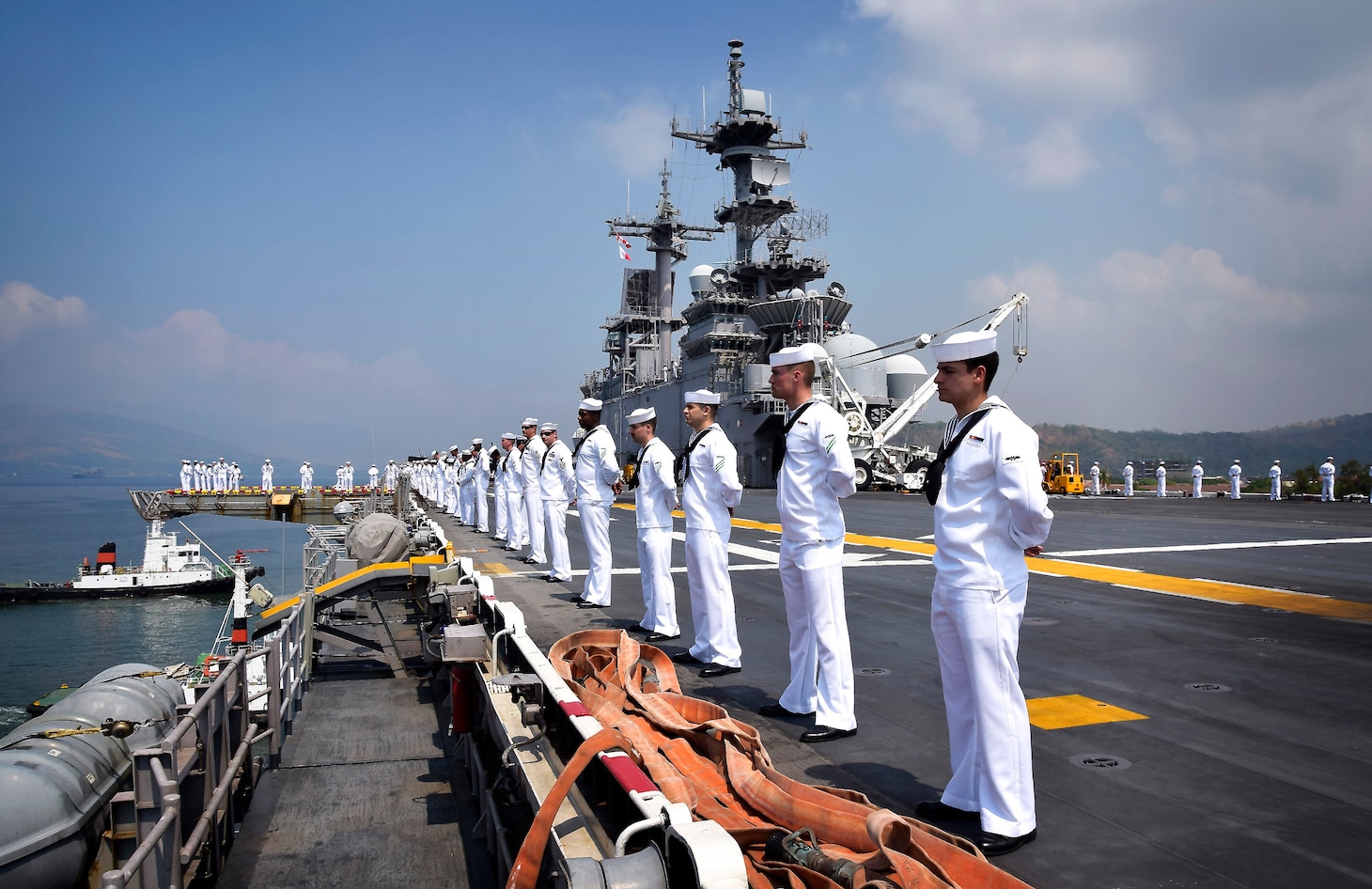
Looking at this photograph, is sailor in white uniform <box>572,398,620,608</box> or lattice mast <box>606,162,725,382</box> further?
lattice mast <box>606,162,725,382</box>

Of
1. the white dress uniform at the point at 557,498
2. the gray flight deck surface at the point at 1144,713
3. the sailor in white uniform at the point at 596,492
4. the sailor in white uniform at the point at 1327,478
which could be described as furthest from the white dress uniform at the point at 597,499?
the sailor in white uniform at the point at 1327,478

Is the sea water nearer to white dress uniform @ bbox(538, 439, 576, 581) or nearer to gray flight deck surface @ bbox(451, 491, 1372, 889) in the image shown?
white dress uniform @ bbox(538, 439, 576, 581)

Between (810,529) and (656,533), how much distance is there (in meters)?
2.55

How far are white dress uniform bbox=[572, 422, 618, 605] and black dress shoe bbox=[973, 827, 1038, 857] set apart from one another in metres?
5.58

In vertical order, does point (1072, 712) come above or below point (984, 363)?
below

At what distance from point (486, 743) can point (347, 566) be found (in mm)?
6668

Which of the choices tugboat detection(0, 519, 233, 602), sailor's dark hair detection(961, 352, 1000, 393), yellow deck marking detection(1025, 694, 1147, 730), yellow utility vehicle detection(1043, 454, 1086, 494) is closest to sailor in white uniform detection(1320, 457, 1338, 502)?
yellow utility vehicle detection(1043, 454, 1086, 494)

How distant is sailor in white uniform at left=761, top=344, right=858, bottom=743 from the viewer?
430 cm

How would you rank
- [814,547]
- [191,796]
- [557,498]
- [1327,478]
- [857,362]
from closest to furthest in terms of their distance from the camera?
[191,796] → [814,547] → [557,498] → [1327,478] → [857,362]

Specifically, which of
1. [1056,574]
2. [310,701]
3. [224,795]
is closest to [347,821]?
[224,795]

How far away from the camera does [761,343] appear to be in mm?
42062

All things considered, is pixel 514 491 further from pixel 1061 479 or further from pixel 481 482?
pixel 1061 479

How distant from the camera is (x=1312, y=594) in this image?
7879mm

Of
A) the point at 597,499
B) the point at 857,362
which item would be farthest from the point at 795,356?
the point at 857,362
